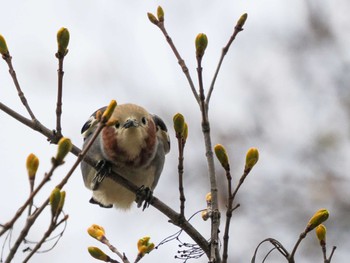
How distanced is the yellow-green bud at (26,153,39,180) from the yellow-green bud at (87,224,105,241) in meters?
1.18

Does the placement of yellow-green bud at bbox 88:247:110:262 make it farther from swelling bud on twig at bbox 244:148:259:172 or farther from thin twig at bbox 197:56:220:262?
swelling bud on twig at bbox 244:148:259:172

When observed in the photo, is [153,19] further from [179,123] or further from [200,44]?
[179,123]

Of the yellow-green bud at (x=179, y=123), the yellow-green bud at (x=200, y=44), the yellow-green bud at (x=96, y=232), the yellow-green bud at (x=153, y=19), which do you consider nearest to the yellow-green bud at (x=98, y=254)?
the yellow-green bud at (x=96, y=232)


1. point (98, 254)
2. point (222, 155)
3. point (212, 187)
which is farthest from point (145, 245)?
point (222, 155)

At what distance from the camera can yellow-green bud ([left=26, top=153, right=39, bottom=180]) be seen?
9.62ft

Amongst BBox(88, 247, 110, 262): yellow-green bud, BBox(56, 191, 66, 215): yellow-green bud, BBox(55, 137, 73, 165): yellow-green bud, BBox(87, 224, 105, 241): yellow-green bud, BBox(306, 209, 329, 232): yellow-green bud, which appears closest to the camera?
BBox(55, 137, 73, 165): yellow-green bud

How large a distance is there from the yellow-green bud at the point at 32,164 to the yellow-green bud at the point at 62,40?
0.80 m

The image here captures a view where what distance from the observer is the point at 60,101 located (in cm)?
372

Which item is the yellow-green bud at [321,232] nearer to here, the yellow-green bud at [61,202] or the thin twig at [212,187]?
the thin twig at [212,187]

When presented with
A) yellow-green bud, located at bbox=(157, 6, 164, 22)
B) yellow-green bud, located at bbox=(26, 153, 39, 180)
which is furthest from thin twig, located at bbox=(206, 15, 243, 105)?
yellow-green bud, located at bbox=(26, 153, 39, 180)

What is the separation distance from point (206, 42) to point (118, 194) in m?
2.23

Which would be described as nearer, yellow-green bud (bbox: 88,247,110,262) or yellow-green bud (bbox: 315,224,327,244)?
yellow-green bud (bbox: 315,224,327,244)

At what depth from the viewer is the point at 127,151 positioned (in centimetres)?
512

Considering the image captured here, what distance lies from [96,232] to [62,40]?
115 cm
